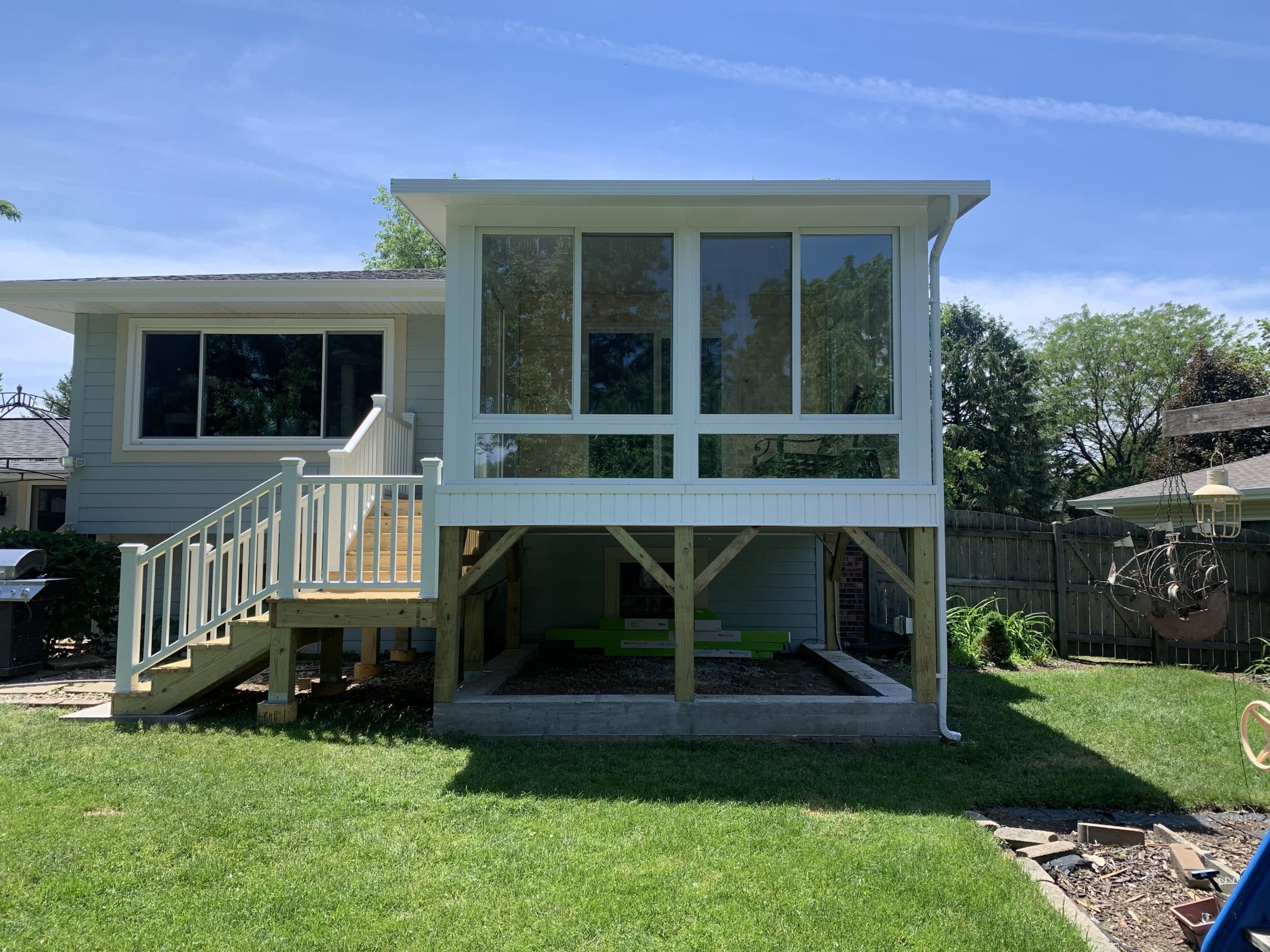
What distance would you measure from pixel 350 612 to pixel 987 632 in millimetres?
6818

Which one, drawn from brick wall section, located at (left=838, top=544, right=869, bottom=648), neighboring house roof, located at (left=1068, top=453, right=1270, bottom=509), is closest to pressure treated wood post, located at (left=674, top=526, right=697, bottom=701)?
brick wall section, located at (left=838, top=544, right=869, bottom=648)

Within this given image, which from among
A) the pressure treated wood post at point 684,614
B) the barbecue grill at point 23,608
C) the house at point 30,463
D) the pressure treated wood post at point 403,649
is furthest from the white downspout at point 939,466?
the house at point 30,463

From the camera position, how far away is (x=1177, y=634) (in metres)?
7.23

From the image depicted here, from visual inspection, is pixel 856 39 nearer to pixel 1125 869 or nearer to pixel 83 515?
pixel 1125 869

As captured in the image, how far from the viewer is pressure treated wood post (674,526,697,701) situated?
6.13 metres

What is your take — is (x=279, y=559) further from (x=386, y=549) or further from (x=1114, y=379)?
(x=1114, y=379)

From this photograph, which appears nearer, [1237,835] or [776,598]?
[1237,835]

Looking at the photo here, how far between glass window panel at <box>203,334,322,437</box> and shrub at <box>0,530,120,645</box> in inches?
68.5

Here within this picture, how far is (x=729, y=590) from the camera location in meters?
9.72

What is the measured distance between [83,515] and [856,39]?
1023 centimetres

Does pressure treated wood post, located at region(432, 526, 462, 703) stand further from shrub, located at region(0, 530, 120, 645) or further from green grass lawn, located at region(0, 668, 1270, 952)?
shrub, located at region(0, 530, 120, 645)

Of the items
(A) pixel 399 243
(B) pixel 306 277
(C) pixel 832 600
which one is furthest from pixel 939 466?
(A) pixel 399 243

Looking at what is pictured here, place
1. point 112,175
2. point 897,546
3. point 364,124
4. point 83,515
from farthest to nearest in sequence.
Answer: point 112,175 → point 364,124 → point 897,546 → point 83,515

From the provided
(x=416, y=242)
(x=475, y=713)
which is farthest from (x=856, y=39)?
(x=416, y=242)
